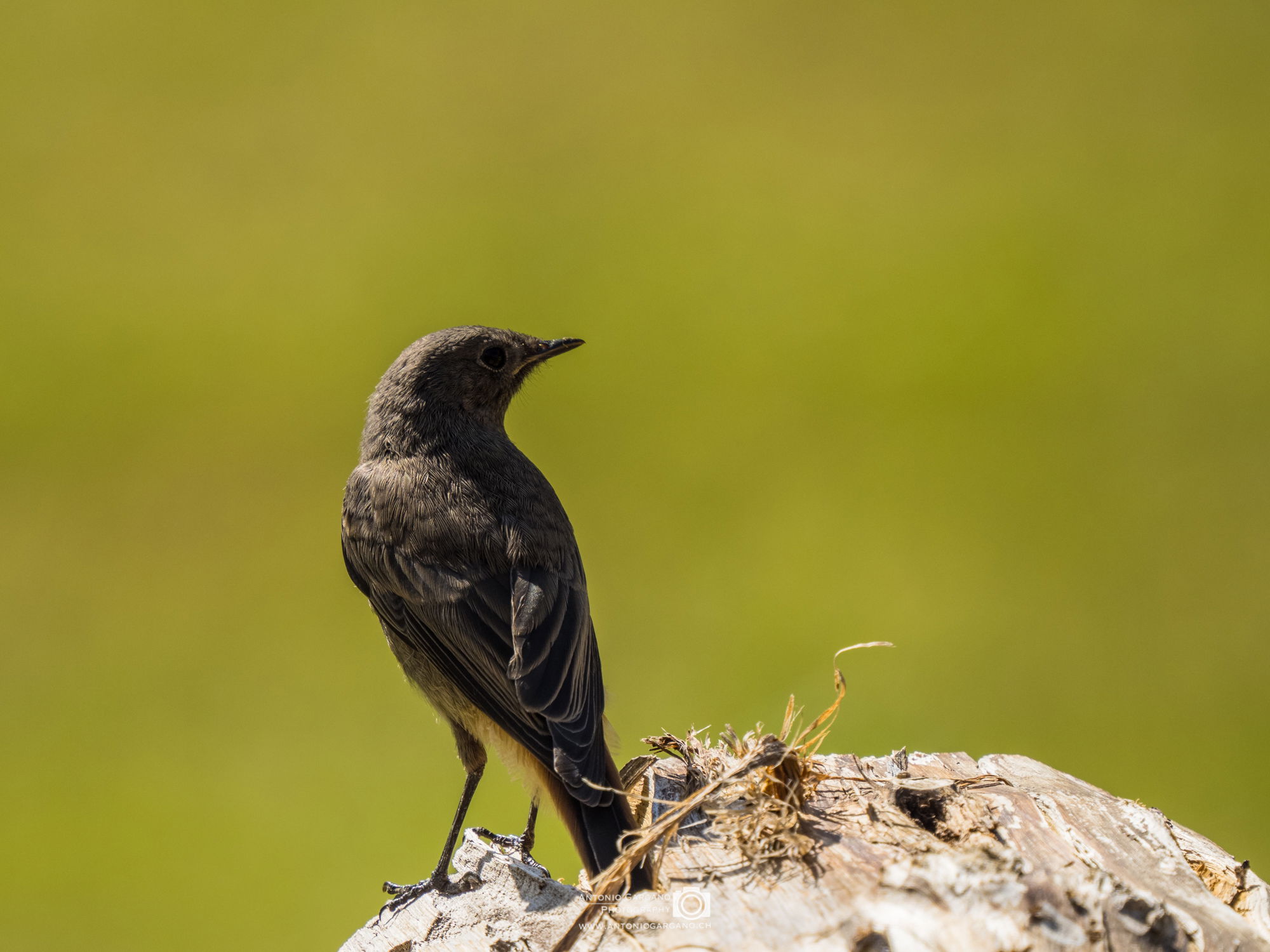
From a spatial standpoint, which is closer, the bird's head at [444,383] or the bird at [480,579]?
the bird at [480,579]

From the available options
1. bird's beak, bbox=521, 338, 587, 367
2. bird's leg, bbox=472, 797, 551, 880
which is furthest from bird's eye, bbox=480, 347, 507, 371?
bird's leg, bbox=472, 797, 551, 880

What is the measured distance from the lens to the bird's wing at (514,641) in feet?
12.9

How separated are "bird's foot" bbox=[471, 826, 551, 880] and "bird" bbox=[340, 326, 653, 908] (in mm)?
14

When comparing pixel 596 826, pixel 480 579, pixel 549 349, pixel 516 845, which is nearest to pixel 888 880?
pixel 596 826

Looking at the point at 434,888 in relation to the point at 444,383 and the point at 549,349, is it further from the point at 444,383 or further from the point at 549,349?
the point at 549,349

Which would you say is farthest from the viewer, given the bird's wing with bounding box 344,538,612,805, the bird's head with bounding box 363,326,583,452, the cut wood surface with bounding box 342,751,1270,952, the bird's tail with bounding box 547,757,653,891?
the bird's head with bounding box 363,326,583,452

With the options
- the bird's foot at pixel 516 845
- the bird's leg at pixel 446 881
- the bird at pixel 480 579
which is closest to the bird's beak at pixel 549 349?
the bird at pixel 480 579

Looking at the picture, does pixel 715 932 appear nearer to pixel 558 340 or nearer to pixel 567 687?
pixel 567 687

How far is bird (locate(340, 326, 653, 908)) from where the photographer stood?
394cm

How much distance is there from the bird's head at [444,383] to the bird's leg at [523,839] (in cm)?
174

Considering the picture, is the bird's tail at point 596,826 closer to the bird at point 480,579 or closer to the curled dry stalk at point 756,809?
the bird at point 480,579

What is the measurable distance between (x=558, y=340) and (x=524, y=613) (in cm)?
168

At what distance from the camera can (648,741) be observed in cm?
389

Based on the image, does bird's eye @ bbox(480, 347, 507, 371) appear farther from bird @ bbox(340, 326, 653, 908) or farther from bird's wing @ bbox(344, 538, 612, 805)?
bird's wing @ bbox(344, 538, 612, 805)
